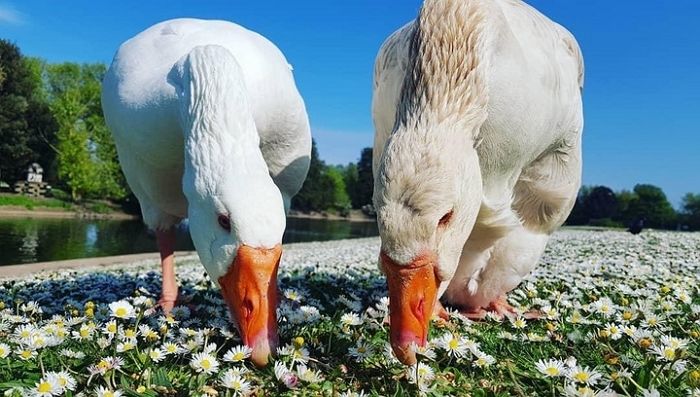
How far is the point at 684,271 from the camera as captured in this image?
27.2 feet

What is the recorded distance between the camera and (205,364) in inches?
122

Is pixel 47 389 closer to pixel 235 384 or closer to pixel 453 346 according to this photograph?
pixel 235 384

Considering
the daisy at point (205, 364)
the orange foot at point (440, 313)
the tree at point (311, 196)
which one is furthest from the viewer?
the tree at point (311, 196)

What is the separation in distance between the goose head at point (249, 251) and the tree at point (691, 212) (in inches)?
3612

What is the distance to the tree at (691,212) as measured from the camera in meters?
83.7

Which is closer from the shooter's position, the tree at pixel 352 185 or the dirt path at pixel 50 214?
the dirt path at pixel 50 214

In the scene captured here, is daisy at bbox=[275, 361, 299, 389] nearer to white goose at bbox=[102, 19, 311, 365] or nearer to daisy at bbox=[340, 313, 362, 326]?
white goose at bbox=[102, 19, 311, 365]

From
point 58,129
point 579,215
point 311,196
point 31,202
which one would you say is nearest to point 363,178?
point 311,196

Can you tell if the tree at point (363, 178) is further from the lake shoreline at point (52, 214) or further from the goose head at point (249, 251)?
the goose head at point (249, 251)

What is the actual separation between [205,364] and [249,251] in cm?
79

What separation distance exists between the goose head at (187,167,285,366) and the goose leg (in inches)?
Result: 80.3

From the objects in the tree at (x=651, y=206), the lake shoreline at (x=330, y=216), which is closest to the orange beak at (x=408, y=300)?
the lake shoreline at (x=330, y=216)

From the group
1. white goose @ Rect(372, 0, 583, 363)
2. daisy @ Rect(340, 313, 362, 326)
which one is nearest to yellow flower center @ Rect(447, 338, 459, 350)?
white goose @ Rect(372, 0, 583, 363)

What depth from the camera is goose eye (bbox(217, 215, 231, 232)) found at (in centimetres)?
386
